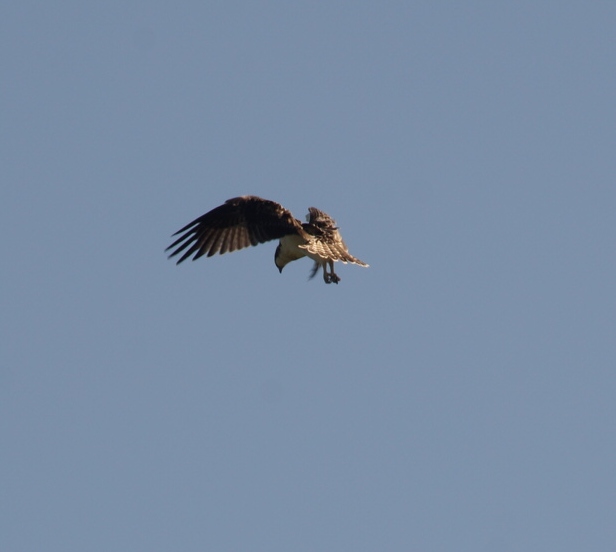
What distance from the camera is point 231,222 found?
2250 cm

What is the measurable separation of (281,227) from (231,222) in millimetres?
806

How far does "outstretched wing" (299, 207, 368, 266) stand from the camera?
73.4 feet

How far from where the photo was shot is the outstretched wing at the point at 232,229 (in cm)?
2233

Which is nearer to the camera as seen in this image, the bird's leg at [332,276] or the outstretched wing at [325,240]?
the outstretched wing at [325,240]

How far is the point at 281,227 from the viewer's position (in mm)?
22266

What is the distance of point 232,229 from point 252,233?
314 mm

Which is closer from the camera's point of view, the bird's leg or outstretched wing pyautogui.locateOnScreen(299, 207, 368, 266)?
outstretched wing pyautogui.locateOnScreen(299, 207, 368, 266)

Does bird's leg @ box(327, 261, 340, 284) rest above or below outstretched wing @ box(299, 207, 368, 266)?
below

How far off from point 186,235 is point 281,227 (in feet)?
4.83

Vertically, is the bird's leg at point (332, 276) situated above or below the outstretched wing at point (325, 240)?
below

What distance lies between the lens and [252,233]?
22.5 meters

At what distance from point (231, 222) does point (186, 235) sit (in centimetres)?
→ 71

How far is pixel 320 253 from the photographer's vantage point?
22.4 meters

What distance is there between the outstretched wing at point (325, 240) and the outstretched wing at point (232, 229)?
0.40 m
